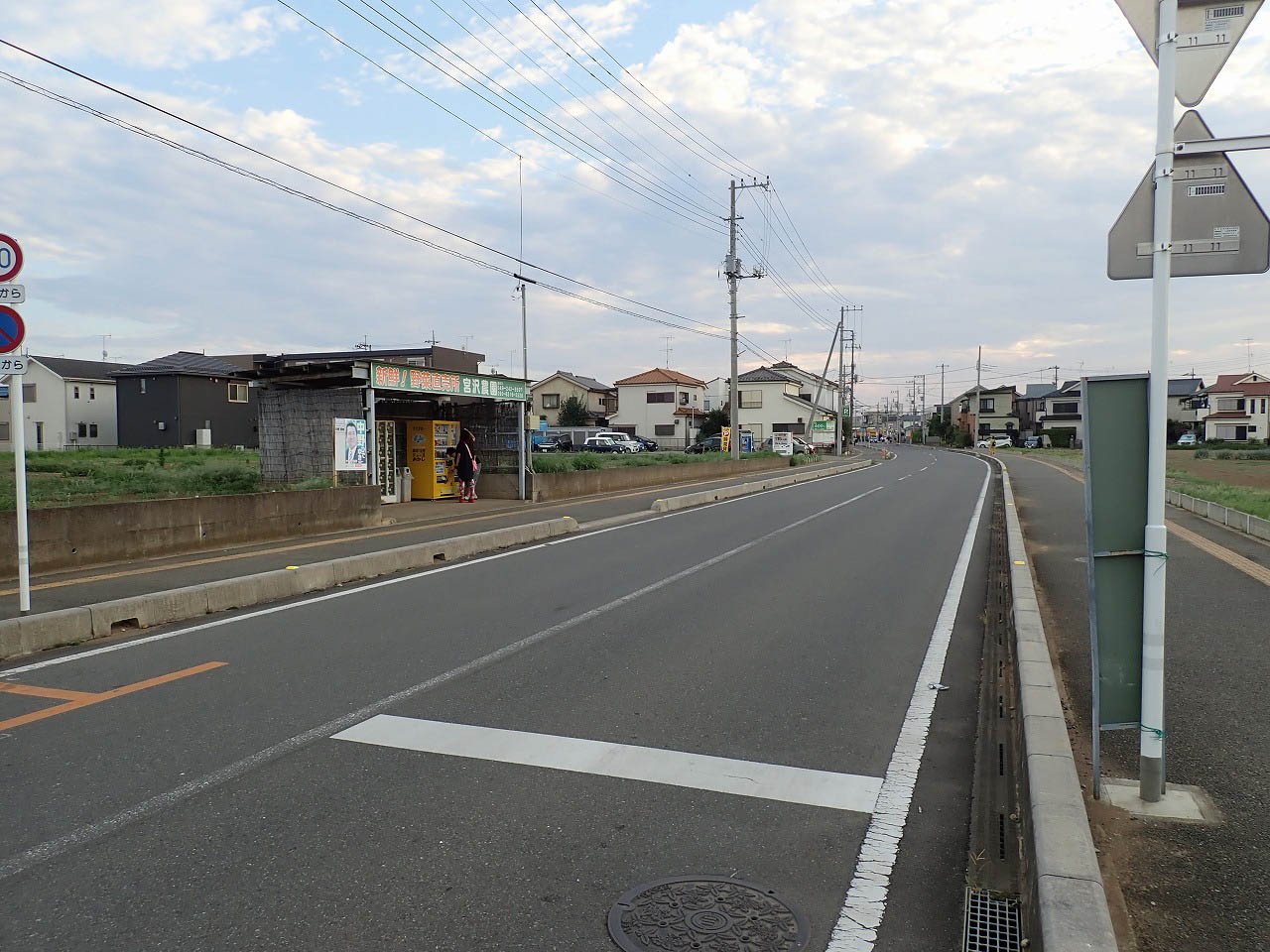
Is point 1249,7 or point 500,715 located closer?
point 1249,7

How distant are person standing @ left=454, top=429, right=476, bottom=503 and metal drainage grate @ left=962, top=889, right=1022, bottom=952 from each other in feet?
62.8

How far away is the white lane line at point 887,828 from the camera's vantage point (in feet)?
Answer: 10.7

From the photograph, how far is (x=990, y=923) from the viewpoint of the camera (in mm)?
3381

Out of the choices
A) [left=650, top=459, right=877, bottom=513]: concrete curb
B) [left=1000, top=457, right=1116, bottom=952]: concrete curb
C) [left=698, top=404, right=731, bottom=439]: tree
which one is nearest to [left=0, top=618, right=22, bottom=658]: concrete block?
[left=1000, top=457, right=1116, bottom=952]: concrete curb

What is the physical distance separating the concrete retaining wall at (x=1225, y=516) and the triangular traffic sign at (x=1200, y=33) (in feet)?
46.1

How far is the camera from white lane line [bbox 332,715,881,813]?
451 cm

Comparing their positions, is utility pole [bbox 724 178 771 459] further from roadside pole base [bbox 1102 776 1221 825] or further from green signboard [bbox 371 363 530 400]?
roadside pole base [bbox 1102 776 1221 825]

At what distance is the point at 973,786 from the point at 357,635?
5399 millimetres

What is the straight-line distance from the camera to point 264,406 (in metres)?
19.3

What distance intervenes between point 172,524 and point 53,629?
538cm

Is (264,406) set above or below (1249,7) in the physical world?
below

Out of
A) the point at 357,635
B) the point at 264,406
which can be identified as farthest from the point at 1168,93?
the point at 264,406

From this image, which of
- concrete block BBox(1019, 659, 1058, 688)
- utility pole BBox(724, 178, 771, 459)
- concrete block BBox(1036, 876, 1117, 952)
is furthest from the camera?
utility pole BBox(724, 178, 771, 459)

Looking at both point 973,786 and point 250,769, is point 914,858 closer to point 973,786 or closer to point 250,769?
point 973,786
